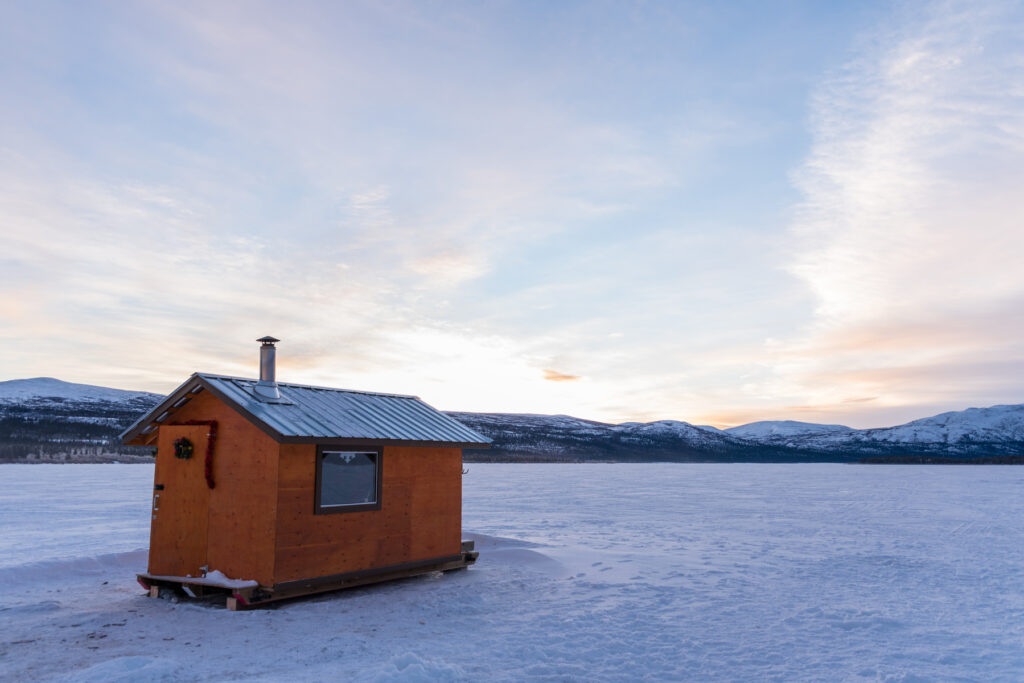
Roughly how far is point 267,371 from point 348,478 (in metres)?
2.49

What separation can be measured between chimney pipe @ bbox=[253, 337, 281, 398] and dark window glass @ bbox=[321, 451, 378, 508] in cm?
158

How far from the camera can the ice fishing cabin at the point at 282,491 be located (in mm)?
10422

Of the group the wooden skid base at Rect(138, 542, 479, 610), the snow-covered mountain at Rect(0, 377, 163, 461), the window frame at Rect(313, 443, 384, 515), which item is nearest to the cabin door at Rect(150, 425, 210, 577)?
the wooden skid base at Rect(138, 542, 479, 610)

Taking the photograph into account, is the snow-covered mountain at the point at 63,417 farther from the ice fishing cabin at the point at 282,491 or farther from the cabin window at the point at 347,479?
the cabin window at the point at 347,479

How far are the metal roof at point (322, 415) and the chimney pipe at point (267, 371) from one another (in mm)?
150

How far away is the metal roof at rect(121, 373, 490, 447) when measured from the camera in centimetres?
1065

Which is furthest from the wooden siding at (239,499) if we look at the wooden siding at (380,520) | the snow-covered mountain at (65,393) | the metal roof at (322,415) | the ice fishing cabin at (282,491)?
the snow-covered mountain at (65,393)

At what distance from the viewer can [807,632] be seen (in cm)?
955

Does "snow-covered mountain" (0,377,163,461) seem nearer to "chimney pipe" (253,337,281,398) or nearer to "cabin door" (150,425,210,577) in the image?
"cabin door" (150,425,210,577)

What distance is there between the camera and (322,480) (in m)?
11.2

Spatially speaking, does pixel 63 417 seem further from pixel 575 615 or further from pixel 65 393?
pixel 575 615

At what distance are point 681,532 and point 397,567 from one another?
1145 centimetres

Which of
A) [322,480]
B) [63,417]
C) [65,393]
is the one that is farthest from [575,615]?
[65,393]

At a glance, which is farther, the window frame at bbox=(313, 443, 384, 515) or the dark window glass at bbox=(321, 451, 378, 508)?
the dark window glass at bbox=(321, 451, 378, 508)
